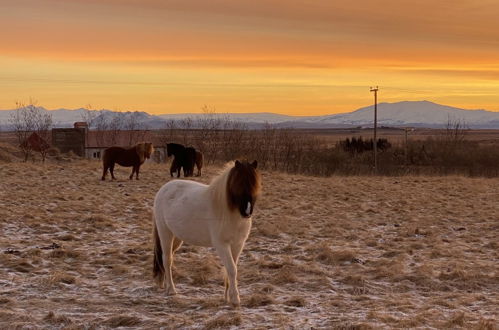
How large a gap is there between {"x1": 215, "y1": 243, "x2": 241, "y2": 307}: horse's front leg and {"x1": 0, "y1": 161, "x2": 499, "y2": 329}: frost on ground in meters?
0.13

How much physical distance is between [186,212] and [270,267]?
2315 millimetres

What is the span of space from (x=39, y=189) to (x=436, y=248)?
12.0 m

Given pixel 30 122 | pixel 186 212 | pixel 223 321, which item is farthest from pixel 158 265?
pixel 30 122

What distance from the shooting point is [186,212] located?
23.4 ft

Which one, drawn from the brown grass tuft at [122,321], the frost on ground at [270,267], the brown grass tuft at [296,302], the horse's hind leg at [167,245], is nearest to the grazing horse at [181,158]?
the frost on ground at [270,267]

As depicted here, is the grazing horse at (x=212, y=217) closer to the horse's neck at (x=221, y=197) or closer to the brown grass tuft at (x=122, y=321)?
the horse's neck at (x=221, y=197)

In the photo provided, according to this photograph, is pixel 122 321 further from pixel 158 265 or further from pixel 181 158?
pixel 181 158

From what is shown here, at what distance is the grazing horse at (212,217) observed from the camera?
21.6 feet

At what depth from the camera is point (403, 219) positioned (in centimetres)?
1429

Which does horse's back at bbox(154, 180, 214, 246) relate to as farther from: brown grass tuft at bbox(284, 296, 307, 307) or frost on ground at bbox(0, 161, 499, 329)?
brown grass tuft at bbox(284, 296, 307, 307)

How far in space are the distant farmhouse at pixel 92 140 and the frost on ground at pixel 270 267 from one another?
31505 mm

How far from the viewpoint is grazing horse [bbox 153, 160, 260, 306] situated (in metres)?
6.60

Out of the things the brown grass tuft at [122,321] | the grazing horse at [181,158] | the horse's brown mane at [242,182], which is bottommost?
the brown grass tuft at [122,321]

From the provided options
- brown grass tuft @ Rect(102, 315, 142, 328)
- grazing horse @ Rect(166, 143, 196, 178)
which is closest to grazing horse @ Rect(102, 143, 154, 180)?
grazing horse @ Rect(166, 143, 196, 178)
